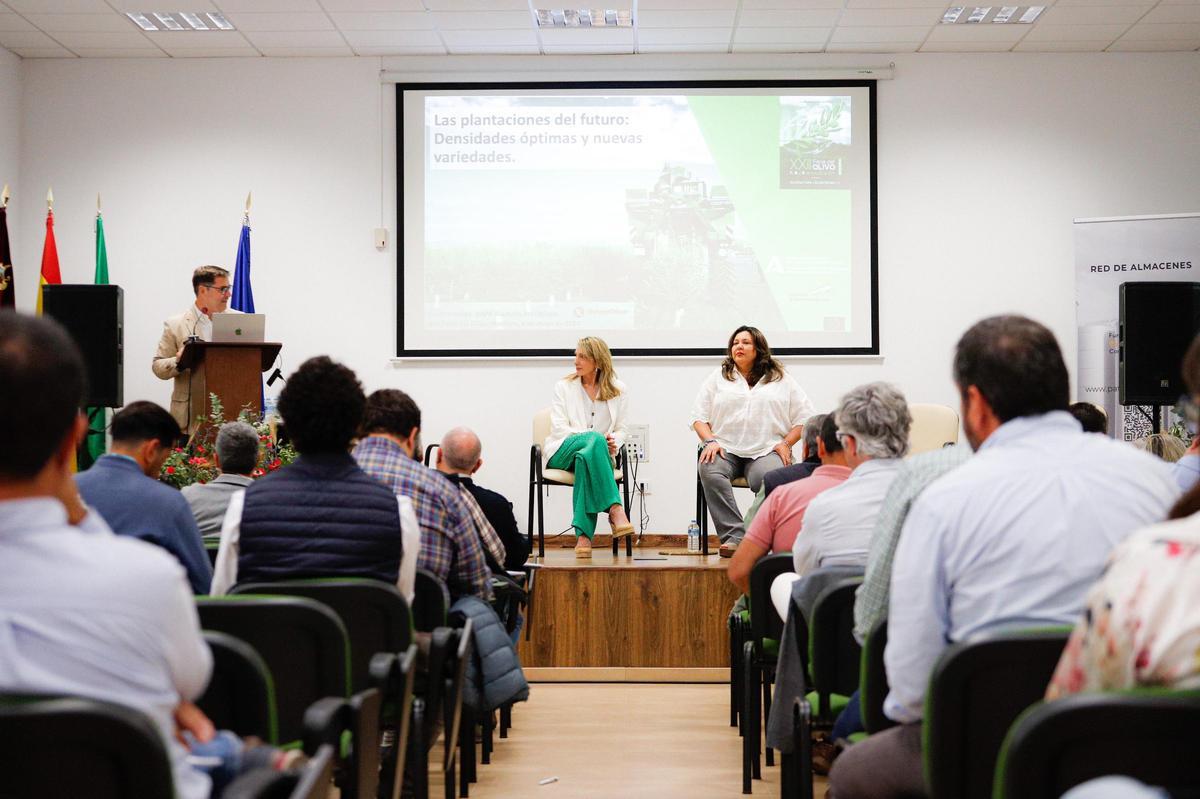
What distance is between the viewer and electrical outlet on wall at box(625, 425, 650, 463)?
287 inches

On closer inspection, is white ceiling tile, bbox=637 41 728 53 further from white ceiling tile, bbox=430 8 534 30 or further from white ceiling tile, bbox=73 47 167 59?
white ceiling tile, bbox=73 47 167 59

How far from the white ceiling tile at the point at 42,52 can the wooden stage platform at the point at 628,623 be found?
5.23m

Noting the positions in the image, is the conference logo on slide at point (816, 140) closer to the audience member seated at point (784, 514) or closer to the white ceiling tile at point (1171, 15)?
the white ceiling tile at point (1171, 15)

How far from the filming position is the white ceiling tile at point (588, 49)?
7.48m

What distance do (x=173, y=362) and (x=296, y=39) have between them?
251 cm

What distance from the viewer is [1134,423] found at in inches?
272

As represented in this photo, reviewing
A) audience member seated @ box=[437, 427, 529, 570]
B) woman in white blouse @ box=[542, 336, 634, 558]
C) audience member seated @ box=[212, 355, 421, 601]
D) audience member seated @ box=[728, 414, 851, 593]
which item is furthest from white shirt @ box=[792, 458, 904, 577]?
woman in white blouse @ box=[542, 336, 634, 558]

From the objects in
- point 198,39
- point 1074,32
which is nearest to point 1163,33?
point 1074,32

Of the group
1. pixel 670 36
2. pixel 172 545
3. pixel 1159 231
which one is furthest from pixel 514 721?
pixel 1159 231

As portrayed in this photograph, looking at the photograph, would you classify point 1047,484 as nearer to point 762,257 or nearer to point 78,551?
point 78,551

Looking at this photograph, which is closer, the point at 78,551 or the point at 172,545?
the point at 78,551

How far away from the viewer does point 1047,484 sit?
164 centimetres

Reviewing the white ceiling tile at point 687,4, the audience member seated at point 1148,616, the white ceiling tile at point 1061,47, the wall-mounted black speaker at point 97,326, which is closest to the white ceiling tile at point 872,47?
the white ceiling tile at point 1061,47

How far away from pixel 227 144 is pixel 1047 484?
23.6 ft
